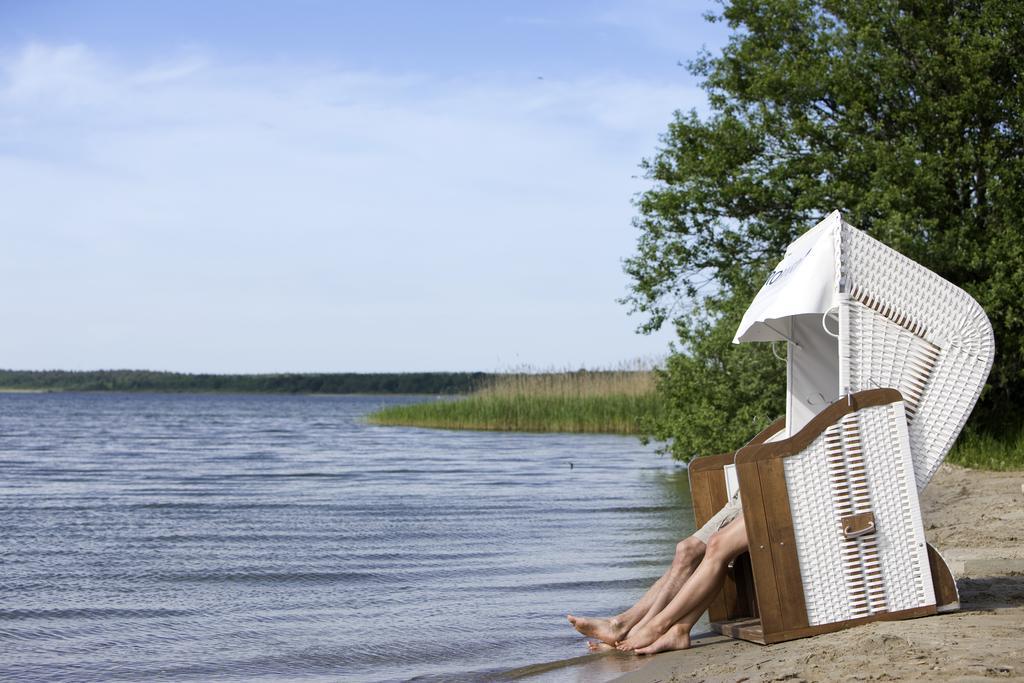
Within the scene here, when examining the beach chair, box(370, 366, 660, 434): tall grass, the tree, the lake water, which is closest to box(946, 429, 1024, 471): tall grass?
the tree

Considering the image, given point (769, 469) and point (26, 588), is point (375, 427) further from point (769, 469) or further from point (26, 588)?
point (769, 469)

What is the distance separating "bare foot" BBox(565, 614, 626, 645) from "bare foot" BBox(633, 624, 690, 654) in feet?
0.86

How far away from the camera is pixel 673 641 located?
17.7 ft

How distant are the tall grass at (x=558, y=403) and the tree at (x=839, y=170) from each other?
13097 mm

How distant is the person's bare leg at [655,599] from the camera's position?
5.44m

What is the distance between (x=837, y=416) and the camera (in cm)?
493

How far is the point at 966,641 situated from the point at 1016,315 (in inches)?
445

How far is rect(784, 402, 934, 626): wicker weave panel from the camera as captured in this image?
4926 mm

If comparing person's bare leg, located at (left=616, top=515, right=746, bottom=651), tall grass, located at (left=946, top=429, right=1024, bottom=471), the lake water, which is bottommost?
tall grass, located at (left=946, top=429, right=1024, bottom=471)

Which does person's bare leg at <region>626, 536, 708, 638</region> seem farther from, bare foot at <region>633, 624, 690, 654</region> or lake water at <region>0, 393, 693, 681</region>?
lake water at <region>0, 393, 693, 681</region>

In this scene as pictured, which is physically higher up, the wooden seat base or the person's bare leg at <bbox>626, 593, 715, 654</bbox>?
the wooden seat base

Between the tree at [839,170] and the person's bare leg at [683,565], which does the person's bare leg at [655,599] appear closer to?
the person's bare leg at [683,565]

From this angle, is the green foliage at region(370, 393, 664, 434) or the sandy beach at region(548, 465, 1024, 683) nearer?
the sandy beach at region(548, 465, 1024, 683)

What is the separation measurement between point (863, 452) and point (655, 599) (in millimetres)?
1314
